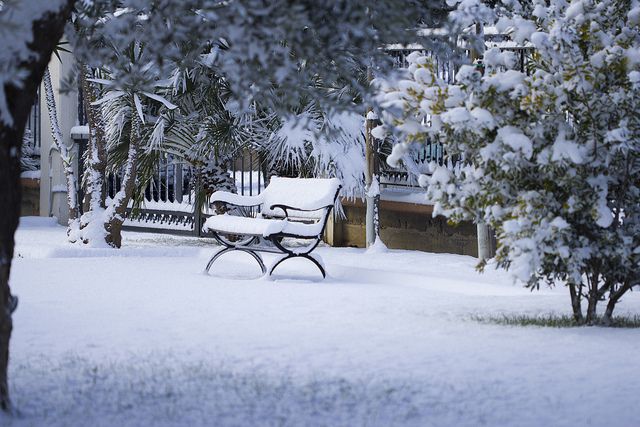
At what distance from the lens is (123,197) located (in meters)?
11.8

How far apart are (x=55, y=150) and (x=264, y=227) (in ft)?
22.6

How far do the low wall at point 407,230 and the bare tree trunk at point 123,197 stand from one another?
2.60 m

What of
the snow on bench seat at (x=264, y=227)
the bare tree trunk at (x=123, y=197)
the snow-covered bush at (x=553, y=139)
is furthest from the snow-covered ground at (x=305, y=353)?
the bare tree trunk at (x=123, y=197)

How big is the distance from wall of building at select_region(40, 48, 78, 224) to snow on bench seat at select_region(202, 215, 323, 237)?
17.7 feet

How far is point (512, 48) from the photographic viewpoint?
10.6 meters

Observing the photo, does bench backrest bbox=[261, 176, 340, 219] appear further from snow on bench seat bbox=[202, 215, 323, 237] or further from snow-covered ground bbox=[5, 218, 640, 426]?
snow-covered ground bbox=[5, 218, 640, 426]

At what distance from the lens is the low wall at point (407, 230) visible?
12.0 meters

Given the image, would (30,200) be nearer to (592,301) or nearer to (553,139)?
(592,301)

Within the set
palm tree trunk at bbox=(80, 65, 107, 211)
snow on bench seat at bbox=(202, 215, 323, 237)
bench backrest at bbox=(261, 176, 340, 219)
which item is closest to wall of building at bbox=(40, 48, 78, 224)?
palm tree trunk at bbox=(80, 65, 107, 211)

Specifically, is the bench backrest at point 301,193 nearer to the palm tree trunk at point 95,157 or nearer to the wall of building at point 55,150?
the palm tree trunk at point 95,157

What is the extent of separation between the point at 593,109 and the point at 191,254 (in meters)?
5.73

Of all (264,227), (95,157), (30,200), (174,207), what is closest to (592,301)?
(264,227)

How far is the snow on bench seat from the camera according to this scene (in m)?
9.23

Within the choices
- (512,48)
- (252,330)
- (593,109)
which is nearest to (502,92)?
(593,109)
